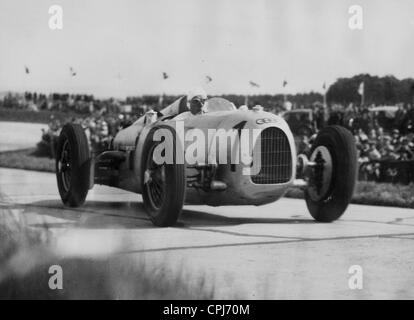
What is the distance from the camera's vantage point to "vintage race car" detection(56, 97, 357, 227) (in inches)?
313

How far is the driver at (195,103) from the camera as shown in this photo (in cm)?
838

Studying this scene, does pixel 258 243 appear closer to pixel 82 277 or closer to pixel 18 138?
pixel 82 277

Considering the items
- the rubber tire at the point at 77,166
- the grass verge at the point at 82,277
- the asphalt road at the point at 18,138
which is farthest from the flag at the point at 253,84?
the asphalt road at the point at 18,138

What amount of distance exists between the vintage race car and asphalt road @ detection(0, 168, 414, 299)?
Result: 253 mm

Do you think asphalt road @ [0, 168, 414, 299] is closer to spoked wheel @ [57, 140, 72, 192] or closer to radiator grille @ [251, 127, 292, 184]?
spoked wheel @ [57, 140, 72, 192]

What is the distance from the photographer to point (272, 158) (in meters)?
8.12

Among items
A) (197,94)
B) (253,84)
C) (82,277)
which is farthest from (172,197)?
(82,277)

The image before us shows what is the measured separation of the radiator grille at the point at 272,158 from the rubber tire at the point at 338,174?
570 mm

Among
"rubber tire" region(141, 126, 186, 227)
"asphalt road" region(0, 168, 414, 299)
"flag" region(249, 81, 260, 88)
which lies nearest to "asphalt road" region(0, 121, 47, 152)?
"asphalt road" region(0, 168, 414, 299)

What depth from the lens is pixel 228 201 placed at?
8.14m

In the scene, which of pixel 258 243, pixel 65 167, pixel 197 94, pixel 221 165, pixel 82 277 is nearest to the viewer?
pixel 82 277

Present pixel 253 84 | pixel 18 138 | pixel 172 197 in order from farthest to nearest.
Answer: pixel 18 138
pixel 172 197
pixel 253 84

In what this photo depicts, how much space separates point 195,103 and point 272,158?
967 mm
